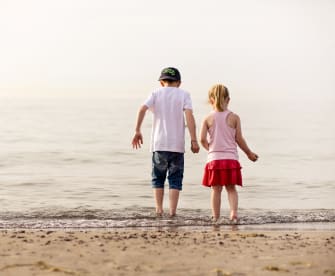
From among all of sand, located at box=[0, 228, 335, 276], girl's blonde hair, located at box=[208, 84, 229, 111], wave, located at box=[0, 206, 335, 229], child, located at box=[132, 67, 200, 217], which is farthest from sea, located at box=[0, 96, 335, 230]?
sand, located at box=[0, 228, 335, 276]

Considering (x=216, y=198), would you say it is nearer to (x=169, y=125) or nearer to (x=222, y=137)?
(x=222, y=137)

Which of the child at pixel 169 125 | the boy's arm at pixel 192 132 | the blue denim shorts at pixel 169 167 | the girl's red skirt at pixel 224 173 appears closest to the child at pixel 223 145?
the girl's red skirt at pixel 224 173

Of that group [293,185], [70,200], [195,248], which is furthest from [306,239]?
[293,185]

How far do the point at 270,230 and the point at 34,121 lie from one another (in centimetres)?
2238

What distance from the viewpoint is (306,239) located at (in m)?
7.26

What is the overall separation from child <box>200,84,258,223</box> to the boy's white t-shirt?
1.27 feet

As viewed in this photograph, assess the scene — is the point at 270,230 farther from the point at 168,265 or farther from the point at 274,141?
the point at 274,141

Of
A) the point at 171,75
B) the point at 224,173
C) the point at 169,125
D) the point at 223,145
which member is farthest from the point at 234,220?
the point at 171,75

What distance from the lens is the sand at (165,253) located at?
6.02 m

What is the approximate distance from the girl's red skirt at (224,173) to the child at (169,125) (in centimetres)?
52

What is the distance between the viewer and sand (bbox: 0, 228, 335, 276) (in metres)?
6.02

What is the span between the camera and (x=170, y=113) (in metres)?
9.37

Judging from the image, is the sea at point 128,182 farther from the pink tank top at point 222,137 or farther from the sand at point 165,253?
the sand at point 165,253

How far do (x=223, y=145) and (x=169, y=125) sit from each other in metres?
0.69
